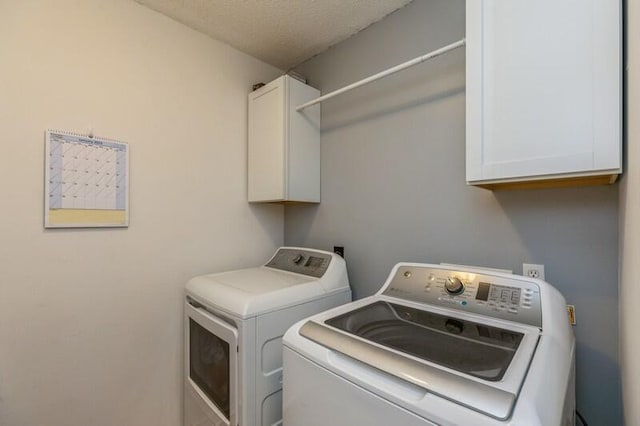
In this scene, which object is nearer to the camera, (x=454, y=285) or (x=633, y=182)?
(x=633, y=182)

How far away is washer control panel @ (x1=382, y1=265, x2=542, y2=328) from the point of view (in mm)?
985

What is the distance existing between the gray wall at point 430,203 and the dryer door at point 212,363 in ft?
2.82

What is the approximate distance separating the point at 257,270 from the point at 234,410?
0.79 metres

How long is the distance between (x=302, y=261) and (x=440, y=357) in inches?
42.6

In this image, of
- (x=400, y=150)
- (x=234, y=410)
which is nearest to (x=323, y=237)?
(x=400, y=150)

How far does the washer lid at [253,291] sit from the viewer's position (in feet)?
4.05

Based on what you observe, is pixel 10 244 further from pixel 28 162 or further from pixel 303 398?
pixel 303 398

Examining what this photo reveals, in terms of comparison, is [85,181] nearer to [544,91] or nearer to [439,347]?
[439,347]

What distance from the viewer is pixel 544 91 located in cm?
94

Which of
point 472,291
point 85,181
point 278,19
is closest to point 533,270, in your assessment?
point 472,291

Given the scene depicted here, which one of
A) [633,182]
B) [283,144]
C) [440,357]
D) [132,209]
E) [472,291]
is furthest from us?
[283,144]

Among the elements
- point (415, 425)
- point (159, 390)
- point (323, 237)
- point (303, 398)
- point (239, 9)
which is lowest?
point (159, 390)

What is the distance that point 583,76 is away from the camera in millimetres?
875

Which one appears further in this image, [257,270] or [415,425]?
[257,270]
